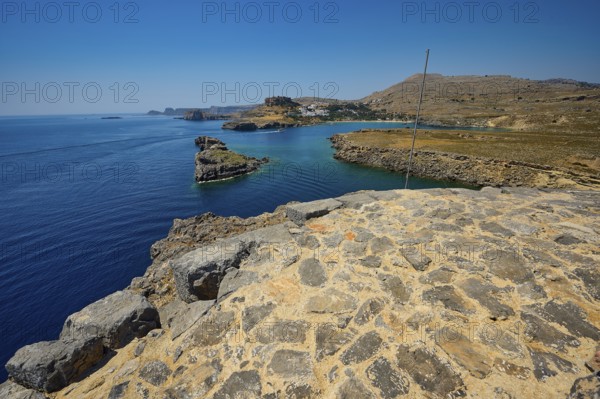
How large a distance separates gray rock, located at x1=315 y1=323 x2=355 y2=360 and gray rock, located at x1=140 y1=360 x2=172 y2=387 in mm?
2725

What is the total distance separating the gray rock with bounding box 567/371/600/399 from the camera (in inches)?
126

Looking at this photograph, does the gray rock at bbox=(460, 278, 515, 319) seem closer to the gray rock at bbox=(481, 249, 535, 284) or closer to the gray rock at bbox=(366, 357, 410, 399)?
the gray rock at bbox=(481, 249, 535, 284)

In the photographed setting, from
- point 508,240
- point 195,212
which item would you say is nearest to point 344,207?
point 508,240

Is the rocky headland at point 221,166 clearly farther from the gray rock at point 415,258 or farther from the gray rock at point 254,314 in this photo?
the gray rock at point 415,258

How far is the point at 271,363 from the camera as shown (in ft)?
14.7

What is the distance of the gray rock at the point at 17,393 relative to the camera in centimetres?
450

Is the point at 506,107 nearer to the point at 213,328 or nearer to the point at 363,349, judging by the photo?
the point at 363,349

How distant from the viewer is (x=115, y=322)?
219 inches

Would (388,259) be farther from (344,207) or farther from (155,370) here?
(155,370)

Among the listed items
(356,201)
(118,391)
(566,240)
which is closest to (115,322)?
(118,391)

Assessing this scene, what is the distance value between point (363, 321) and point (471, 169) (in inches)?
1582

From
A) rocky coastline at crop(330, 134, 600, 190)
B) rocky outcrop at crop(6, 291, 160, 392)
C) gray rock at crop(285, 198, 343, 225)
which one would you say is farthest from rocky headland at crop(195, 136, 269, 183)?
rocky outcrop at crop(6, 291, 160, 392)

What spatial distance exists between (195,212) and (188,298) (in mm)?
22262

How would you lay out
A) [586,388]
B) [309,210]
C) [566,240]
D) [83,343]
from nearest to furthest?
[586,388]
[83,343]
[566,240]
[309,210]
